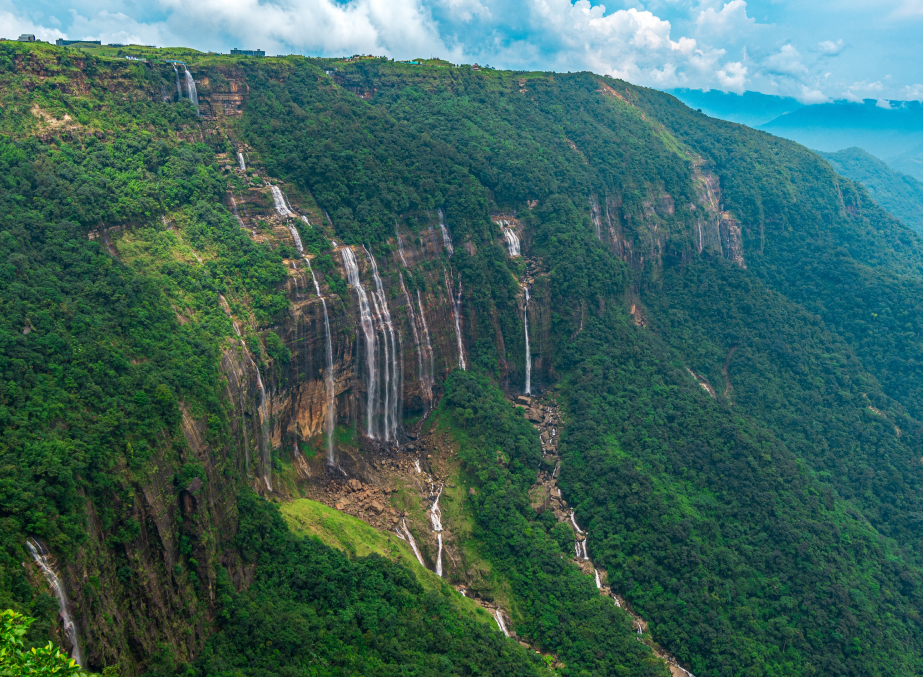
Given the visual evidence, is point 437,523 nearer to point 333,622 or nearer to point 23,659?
point 333,622

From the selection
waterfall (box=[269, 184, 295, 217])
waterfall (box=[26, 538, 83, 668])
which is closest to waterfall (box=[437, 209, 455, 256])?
waterfall (box=[269, 184, 295, 217])

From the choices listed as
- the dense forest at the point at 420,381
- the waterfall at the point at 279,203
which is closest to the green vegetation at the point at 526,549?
the dense forest at the point at 420,381

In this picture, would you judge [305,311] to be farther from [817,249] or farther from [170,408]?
[817,249]

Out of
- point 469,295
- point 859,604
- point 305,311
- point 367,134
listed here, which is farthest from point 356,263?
point 859,604

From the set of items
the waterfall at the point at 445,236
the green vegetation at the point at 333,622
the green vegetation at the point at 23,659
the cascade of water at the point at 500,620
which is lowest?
the cascade of water at the point at 500,620

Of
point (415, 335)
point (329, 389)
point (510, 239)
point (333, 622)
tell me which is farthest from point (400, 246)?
point (333, 622)

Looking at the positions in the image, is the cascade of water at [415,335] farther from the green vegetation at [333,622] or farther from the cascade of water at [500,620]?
the cascade of water at [500,620]
